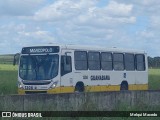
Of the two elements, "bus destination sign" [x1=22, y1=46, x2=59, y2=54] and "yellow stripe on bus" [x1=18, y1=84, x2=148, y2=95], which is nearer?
"yellow stripe on bus" [x1=18, y1=84, x2=148, y2=95]

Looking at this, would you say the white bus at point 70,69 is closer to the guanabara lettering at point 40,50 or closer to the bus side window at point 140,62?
the guanabara lettering at point 40,50

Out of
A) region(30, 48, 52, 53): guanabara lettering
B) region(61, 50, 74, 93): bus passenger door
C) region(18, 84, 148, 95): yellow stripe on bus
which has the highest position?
region(30, 48, 52, 53): guanabara lettering

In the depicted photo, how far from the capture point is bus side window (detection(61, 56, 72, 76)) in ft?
78.7

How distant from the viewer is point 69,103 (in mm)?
Answer: 16109

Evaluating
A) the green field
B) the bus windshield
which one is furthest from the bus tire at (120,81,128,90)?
the bus windshield

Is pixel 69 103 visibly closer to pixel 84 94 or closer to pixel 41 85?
pixel 84 94

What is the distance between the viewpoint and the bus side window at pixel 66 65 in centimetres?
2398

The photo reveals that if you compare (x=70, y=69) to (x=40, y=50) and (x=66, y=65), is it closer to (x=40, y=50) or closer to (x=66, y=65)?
(x=66, y=65)

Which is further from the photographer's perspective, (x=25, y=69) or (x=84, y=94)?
(x=25, y=69)

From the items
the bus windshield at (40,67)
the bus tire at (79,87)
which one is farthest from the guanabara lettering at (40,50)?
the bus tire at (79,87)

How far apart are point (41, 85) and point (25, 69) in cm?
137

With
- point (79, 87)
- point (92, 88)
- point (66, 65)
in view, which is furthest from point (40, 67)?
point (92, 88)

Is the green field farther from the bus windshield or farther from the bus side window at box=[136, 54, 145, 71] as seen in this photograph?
the bus side window at box=[136, 54, 145, 71]

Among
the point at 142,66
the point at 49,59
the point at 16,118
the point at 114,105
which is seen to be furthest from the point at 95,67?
the point at 16,118
